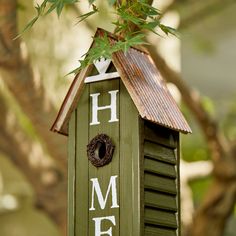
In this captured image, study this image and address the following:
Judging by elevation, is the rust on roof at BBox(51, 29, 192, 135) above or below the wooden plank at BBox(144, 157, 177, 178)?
above

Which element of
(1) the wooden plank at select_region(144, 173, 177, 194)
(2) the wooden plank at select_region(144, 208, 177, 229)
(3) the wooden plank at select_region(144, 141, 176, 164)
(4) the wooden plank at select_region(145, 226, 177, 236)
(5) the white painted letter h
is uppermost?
(5) the white painted letter h

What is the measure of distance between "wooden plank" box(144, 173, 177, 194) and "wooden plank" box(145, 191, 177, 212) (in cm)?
2

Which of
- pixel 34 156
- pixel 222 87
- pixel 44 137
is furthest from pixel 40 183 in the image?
pixel 222 87

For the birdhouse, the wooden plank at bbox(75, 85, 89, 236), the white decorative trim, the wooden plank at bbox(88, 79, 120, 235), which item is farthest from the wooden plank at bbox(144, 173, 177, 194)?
the white decorative trim

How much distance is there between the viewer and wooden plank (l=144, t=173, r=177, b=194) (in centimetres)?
264

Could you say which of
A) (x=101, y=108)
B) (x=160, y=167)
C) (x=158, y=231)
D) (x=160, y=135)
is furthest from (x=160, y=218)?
(x=101, y=108)

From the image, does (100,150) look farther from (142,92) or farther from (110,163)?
(142,92)

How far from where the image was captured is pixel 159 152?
8.94 feet

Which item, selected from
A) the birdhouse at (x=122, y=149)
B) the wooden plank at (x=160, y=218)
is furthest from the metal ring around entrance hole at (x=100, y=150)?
the wooden plank at (x=160, y=218)

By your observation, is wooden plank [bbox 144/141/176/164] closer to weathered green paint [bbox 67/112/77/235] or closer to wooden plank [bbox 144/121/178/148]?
wooden plank [bbox 144/121/178/148]

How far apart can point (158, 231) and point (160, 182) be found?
170 millimetres

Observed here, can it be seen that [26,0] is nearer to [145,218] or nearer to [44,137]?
[44,137]

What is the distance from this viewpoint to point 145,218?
2580mm

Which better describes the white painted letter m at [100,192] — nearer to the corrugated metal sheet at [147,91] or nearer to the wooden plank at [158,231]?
the wooden plank at [158,231]
